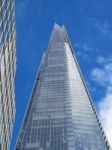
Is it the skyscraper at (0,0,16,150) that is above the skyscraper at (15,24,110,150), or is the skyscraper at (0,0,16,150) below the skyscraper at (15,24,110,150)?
below

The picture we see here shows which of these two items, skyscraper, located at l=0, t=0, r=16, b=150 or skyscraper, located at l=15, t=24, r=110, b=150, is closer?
skyscraper, located at l=0, t=0, r=16, b=150

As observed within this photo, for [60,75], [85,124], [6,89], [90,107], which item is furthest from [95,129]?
[6,89]

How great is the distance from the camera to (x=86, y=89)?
634 ft

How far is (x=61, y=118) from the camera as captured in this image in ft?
539

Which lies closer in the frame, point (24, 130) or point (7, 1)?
point (7, 1)

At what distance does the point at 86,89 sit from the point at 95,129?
38.3 metres

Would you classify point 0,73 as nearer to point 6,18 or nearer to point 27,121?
point 6,18

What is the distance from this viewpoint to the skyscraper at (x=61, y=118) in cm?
14576

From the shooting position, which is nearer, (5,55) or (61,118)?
(5,55)

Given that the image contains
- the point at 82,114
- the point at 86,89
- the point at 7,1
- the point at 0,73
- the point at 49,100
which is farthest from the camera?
the point at 86,89

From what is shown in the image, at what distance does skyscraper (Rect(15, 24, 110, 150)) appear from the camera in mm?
145762

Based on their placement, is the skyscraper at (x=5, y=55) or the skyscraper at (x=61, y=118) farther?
the skyscraper at (x=61, y=118)

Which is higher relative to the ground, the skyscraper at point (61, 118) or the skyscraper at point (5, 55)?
the skyscraper at point (61, 118)

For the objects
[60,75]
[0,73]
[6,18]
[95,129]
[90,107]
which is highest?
[60,75]
